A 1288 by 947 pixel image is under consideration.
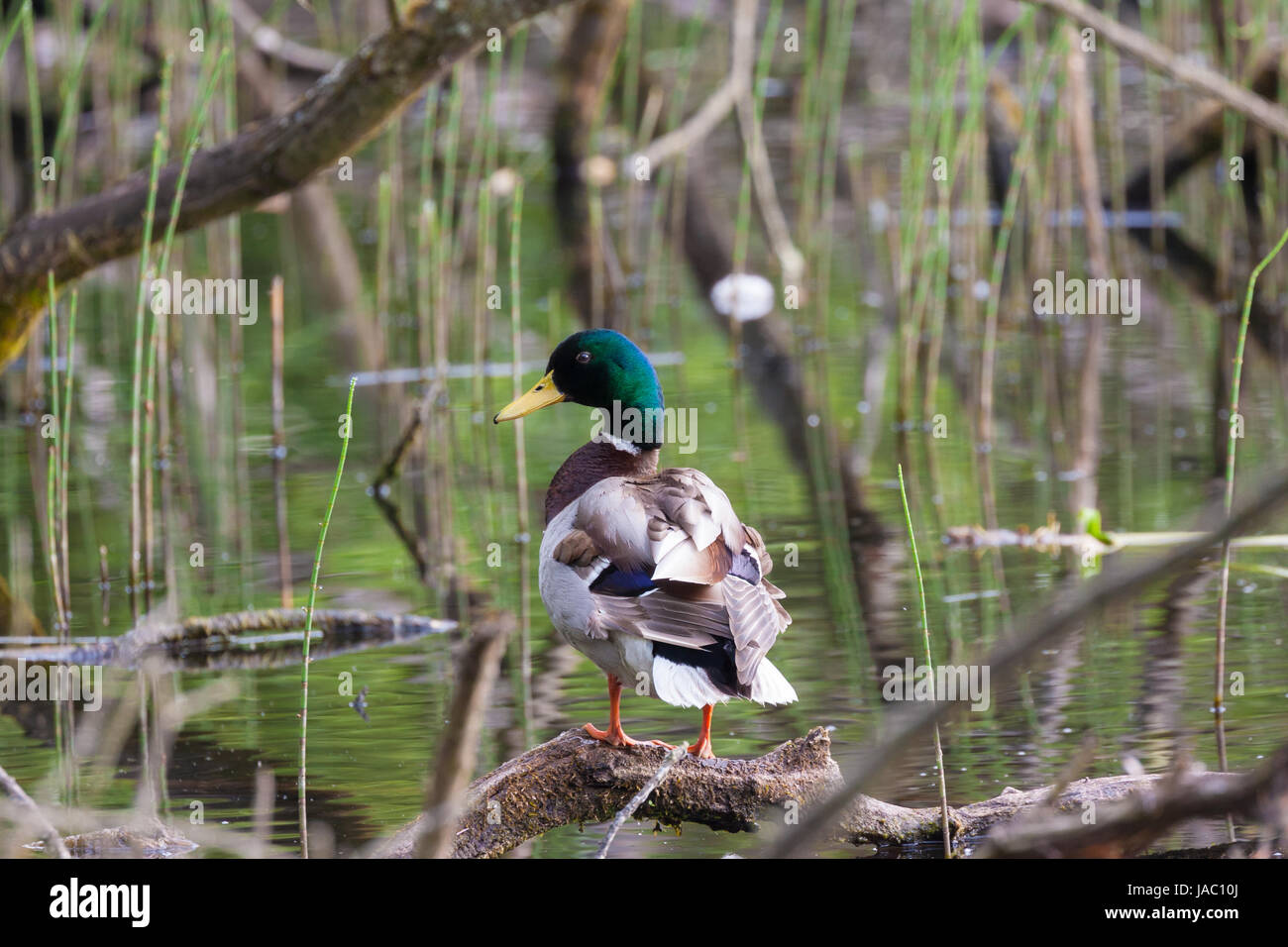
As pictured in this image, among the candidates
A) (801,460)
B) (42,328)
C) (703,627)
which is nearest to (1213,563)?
(801,460)

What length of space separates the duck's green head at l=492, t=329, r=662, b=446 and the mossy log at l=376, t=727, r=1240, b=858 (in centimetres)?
117

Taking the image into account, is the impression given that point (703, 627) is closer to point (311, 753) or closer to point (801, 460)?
point (311, 753)

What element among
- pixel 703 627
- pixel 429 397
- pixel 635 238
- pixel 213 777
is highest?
pixel 635 238

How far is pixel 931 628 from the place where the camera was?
529 cm

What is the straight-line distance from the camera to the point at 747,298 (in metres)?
10.3

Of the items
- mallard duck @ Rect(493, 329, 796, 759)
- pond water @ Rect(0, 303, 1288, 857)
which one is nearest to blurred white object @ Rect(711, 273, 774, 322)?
pond water @ Rect(0, 303, 1288, 857)

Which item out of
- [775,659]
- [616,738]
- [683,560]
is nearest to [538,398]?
[775,659]

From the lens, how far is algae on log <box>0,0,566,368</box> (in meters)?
5.66

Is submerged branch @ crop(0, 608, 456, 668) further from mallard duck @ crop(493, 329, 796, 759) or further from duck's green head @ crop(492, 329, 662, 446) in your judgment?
mallard duck @ crop(493, 329, 796, 759)

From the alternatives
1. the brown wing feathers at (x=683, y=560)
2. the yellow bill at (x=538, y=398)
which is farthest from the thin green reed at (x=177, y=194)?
the brown wing feathers at (x=683, y=560)

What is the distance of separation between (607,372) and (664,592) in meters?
1.08

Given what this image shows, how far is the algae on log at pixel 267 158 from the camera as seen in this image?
5.66 metres

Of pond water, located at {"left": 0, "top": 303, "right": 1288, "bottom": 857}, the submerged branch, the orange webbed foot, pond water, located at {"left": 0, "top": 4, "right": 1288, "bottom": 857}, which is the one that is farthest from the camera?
the submerged branch

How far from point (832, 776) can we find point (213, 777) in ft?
5.52
